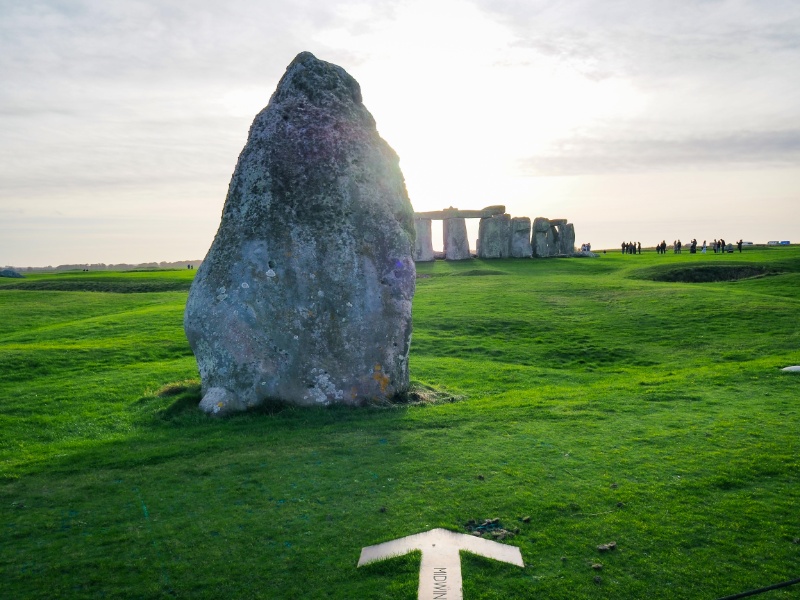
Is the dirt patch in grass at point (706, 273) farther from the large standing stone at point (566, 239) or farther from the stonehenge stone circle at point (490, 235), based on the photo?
the large standing stone at point (566, 239)

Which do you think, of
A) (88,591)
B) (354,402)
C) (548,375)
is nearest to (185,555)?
(88,591)

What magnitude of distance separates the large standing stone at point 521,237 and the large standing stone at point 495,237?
0.41 m

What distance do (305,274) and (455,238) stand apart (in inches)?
1602

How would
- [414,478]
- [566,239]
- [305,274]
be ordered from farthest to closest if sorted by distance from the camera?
[566,239] → [305,274] → [414,478]

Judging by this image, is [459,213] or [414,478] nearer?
[414,478]

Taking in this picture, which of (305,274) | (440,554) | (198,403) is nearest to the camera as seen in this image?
(440,554)

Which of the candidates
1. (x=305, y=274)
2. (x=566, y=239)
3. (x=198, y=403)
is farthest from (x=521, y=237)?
(x=198, y=403)

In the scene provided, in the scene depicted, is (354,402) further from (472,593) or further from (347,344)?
(472,593)

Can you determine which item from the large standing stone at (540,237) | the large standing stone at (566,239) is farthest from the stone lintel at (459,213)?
the large standing stone at (566,239)

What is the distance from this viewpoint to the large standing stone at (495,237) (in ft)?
176

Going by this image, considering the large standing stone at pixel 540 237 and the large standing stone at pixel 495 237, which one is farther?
the large standing stone at pixel 540 237

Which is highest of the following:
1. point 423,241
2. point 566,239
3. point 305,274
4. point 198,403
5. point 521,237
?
point 521,237

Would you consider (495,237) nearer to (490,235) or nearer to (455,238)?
(490,235)

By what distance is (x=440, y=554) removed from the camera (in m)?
6.77
